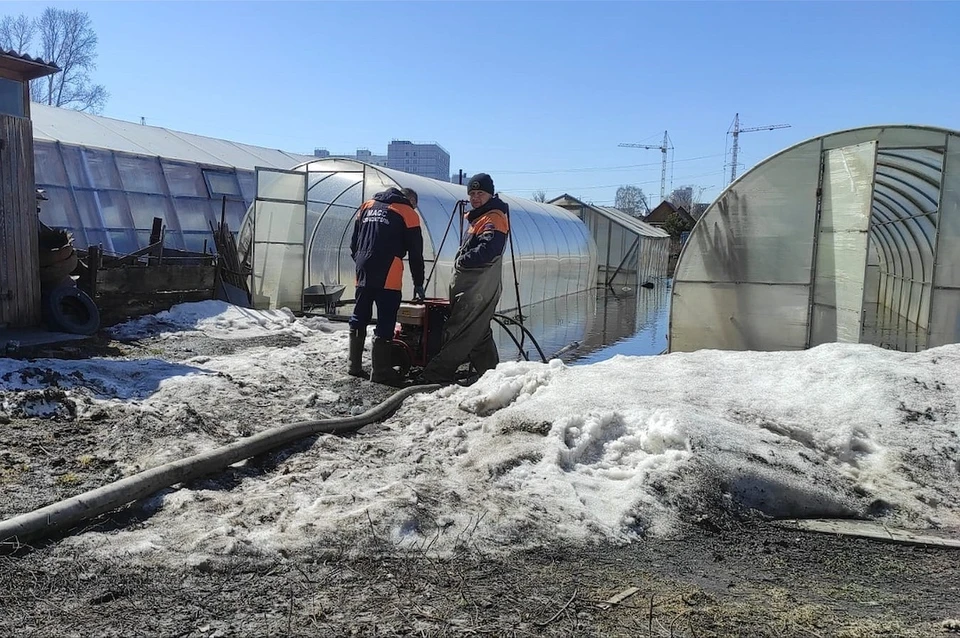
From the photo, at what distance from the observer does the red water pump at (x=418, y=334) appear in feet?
27.0

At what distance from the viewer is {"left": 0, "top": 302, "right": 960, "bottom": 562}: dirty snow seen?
3830mm

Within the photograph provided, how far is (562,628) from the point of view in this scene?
9.39ft

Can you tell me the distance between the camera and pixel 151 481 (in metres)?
4.14

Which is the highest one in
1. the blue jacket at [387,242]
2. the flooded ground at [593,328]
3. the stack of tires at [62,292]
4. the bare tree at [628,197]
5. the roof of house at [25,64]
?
the bare tree at [628,197]

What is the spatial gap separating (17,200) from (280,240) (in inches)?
233

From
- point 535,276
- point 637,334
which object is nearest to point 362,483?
point 637,334

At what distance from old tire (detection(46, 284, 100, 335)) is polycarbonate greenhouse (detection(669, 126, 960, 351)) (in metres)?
8.20

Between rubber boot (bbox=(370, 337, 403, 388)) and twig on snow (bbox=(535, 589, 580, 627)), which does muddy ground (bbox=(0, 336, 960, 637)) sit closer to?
twig on snow (bbox=(535, 589, 580, 627))

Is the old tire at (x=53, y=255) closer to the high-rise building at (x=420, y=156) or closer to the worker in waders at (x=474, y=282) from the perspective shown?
the worker in waders at (x=474, y=282)

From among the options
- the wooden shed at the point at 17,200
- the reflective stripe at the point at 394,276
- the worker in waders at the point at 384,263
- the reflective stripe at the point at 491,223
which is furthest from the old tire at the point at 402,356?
the wooden shed at the point at 17,200

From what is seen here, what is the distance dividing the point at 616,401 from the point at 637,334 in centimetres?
1224

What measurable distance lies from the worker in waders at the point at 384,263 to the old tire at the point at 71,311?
388 cm

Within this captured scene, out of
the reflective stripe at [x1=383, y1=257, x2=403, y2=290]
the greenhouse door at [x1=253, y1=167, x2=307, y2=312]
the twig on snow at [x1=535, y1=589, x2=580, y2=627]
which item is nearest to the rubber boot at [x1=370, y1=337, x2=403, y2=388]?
the reflective stripe at [x1=383, y1=257, x2=403, y2=290]

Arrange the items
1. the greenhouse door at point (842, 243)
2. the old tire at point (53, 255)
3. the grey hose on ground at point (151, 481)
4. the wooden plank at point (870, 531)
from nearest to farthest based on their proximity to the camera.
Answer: the grey hose on ground at point (151, 481)
the wooden plank at point (870, 531)
the greenhouse door at point (842, 243)
the old tire at point (53, 255)
